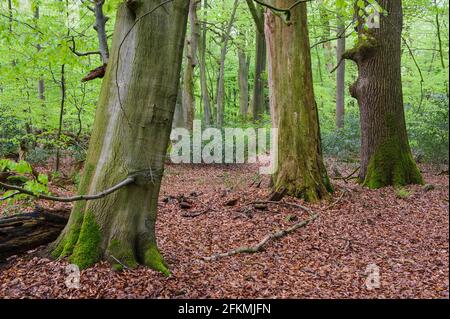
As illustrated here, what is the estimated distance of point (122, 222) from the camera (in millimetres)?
3492

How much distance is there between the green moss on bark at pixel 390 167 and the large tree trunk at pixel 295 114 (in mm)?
1222

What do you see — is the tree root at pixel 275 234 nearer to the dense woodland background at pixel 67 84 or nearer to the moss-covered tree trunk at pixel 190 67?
the dense woodland background at pixel 67 84

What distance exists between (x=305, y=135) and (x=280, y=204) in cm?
143

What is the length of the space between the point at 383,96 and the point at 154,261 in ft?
20.0

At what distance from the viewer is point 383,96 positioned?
767 cm

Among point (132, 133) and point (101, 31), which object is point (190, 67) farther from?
point (132, 133)

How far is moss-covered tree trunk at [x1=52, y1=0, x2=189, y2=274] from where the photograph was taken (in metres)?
3.42

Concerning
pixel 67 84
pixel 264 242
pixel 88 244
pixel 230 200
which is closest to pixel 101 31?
pixel 88 244

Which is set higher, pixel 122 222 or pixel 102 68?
pixel 102 68

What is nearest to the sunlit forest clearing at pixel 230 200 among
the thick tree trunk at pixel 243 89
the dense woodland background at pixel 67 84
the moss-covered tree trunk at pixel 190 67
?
the dense woodland background at pixel 67 84

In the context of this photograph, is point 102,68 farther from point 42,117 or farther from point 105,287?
point 42,117

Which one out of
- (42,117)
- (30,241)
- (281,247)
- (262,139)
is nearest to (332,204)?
(281,247)

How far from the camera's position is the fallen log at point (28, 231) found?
3.68 meters

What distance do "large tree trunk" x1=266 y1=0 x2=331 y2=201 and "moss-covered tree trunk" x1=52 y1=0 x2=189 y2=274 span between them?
3.70 metres
